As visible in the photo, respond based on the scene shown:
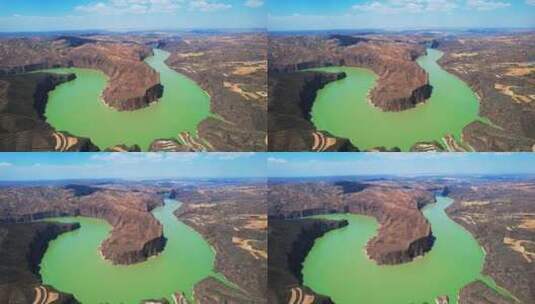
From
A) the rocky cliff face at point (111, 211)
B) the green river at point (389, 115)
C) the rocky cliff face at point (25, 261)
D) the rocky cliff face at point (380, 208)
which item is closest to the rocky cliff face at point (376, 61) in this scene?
the green river at point (389, 115)

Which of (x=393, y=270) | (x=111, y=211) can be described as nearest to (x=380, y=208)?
(x=393, y=270)

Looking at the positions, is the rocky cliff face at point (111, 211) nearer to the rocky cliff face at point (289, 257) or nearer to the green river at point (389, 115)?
the rocky cliff face at point (289, 257)

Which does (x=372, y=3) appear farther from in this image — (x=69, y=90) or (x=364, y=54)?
(x=69, y=90)

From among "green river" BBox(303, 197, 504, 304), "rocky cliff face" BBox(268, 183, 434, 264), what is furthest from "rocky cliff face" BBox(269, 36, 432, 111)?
"green river" BBox(303, 197, 504, 304)

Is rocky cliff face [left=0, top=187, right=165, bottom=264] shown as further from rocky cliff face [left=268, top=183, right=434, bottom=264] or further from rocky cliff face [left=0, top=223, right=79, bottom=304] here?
rocky cliff face [left=268, top=183, right=434, bottom=264]

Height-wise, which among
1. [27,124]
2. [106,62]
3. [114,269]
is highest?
[106,62]

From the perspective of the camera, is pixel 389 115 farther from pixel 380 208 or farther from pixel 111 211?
pixel 111 211

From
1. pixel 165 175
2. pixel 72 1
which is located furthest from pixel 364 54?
pixel 72 1
